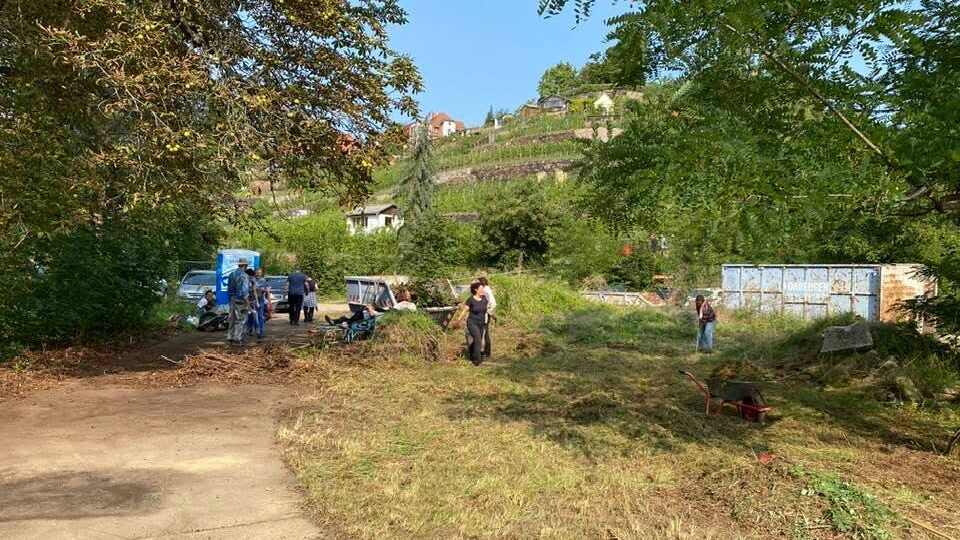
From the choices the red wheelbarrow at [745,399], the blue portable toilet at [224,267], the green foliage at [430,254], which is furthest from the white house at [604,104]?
the blue portable toilet at [224,267]

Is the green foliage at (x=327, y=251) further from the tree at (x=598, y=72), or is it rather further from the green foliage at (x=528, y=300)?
the tree at (x=598, y=72)

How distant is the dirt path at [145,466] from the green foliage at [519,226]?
3088 cm

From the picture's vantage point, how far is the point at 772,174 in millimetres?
4395

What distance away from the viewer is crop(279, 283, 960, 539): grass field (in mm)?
4703

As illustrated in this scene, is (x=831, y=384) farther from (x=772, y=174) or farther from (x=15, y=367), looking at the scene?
(x=15, y=367)

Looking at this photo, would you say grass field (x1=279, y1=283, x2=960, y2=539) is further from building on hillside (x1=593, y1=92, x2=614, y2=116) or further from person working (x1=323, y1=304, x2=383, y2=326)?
building on hillside (x1=593, y1=92, x2=614, y2=116)

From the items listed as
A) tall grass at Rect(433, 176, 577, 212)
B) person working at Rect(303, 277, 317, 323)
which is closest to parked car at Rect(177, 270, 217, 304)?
person working at Rect(303, 277, 317, 323)

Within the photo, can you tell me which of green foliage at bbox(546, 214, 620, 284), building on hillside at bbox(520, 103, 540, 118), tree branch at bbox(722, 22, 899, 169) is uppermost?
building on hillside at bbox(520, 103, 540, 118)

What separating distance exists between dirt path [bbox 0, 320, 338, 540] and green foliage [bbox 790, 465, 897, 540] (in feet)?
10.9

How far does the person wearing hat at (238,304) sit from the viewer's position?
13.3m

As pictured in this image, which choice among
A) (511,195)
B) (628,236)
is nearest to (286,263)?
(511,195)

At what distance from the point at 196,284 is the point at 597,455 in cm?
2042

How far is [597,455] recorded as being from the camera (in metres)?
6.36

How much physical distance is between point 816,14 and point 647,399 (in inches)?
225
